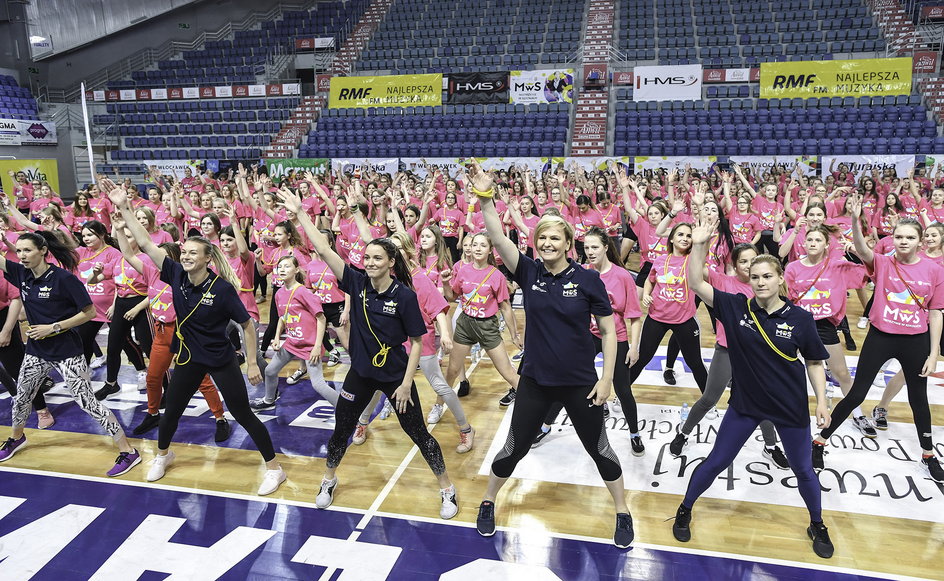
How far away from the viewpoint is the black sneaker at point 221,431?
5320 millimetres

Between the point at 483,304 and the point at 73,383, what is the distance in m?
3.29

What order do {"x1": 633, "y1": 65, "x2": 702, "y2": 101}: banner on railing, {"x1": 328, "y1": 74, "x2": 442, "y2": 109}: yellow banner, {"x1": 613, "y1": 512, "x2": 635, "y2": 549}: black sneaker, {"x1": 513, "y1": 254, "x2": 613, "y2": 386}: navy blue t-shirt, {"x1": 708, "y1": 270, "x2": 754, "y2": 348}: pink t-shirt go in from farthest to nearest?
1. {"x1": 328, "y1": 74, "x2": 442, "y2": 109}: yellow banner
2. {"x1": 633, "y1": 65, "x2": 702, "y2": 101}: banner on railing
3. {"x1": 708, "y1": 270, "x2": 754, "y2": 348}: pink t-shirt
4. {"x1": 613, "y1": 512, "x2": 635, "y2": 549}: black sneaker
5. {"x1": 513, "y1": 254, "x2": 613, "y2": 386}: navy blue t-shirt

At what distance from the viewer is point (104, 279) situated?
6.04 meters

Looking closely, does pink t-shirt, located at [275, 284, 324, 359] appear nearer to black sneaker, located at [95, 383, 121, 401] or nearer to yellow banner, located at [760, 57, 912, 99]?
black sneaker, located at [95, 383, 121, 401]

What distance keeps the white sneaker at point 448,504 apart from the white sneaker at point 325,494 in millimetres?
783

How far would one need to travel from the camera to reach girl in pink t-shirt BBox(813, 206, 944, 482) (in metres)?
4.38

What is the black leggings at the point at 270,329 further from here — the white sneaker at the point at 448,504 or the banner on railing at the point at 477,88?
the banner on railing at the point at 477,88

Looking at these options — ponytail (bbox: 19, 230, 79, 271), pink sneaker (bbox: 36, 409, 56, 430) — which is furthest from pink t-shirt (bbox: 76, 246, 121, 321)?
pink sneaker (bbox: 36, 409, 56, 430)

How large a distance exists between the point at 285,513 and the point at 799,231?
6064 millimetres

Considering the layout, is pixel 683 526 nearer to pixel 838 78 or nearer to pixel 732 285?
pixel 732 285

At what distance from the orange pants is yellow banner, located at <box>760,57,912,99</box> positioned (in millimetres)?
20782

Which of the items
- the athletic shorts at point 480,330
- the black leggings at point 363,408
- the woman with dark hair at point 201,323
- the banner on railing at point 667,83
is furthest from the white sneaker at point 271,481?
the banner on railing at point 667,83

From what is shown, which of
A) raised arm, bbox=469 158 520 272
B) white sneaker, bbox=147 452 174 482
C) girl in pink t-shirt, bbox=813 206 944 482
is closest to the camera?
raised arm, bbox=469 158 520 272

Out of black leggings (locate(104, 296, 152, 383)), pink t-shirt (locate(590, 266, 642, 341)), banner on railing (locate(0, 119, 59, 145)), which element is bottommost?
black leggings (locate(104, 296, 152, 383))
